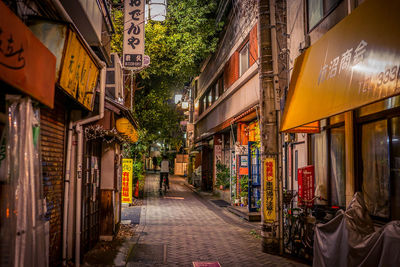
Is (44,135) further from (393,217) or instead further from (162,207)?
(162,207)

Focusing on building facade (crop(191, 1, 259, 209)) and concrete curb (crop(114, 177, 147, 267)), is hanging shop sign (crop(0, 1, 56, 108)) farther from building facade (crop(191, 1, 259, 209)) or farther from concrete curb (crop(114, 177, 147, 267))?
building facade (crop(191, 1, 259, 209))

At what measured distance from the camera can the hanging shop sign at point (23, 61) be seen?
3.13 metres

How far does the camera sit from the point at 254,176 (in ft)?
45.0

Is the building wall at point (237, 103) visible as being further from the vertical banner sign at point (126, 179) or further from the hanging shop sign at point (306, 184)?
the vertical banner sign at point (126, 179)

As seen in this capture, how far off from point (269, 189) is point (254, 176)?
5.52m

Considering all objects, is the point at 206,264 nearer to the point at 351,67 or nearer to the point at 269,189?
the point at 269,189

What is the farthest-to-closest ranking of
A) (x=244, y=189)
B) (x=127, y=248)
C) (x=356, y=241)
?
1. (x=244, y=189)
2. (x=127, y=248)
3. (x=356, y=241)

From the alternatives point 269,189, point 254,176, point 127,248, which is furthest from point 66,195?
point 254,176

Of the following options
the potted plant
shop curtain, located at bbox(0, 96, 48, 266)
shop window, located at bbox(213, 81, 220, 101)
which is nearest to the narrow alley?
shop curtain, located at bbox(0, 96, 48, 266)

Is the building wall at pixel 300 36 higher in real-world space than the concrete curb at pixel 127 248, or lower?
higher

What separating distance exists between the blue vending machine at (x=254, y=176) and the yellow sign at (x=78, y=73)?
7877 millimetres

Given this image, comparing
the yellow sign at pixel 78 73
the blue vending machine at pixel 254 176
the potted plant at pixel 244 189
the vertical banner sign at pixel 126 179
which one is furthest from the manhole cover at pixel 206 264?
the vertical banner sign at pixel 126 179

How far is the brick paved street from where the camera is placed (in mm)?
7695

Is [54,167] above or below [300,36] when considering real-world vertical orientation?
below
